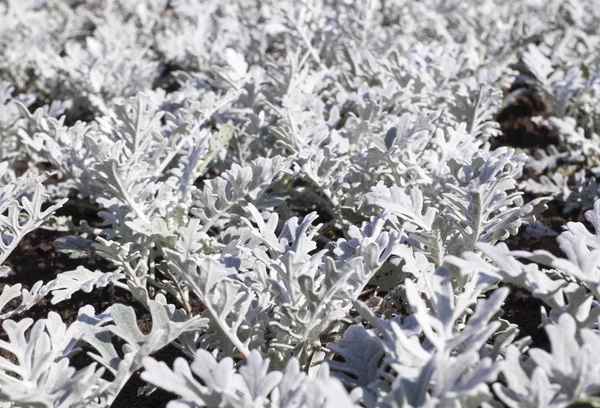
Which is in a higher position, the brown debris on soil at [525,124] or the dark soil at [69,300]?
the brown debris on soil at [525,124]

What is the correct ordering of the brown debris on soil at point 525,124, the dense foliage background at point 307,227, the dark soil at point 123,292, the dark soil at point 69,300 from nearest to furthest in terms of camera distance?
1. the dense foliage background at point 307,227
2. the dark soil at point 69,300
3. the dark soil at point 123,292
4. the brown debris on soil at point 525,124

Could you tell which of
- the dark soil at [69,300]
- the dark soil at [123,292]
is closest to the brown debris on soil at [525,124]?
the dark soil at [123,292]

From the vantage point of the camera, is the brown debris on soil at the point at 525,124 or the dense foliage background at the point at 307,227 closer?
the dense foliage background at the point at 307,227

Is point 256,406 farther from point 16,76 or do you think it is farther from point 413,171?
point 16,76

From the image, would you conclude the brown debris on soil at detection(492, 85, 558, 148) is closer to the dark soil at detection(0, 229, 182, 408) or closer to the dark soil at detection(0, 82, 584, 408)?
the dark soil at detection(0, 82, 584, 408)

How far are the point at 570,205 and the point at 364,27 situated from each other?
1.72 meters

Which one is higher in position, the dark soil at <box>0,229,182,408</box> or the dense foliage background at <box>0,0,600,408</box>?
the dense foliage background at <box>0,0,600,408</box>

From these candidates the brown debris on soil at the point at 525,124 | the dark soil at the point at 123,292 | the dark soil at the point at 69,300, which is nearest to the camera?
the dark soil at the point at 69,300

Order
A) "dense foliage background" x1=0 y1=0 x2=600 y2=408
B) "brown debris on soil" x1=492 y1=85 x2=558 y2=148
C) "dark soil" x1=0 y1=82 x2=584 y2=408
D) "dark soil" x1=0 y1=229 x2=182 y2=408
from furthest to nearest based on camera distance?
"brown debris on soil" x1=492 y1=85 x2=558 y2=148 → "dark soil" x1=0 y1=82 x2=584 y2=408 → "dark soil" x1=0 y1=229 x2=182 y2=408 → "dense foliage background" x1=0 y1=0 x2=600 y2=408

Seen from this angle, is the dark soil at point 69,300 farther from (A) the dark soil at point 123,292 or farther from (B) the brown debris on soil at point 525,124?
(B) the brown debris on soil at point 525,124

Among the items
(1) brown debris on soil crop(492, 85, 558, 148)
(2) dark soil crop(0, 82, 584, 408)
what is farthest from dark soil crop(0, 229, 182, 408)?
(1) brown debris on soil crop(492, 85, 558, 148)

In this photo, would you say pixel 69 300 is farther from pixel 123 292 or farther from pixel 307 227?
pixel 307 227

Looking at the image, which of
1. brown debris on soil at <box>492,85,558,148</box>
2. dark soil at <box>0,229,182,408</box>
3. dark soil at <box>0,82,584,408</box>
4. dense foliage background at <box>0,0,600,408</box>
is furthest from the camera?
brown debris on soil at <box>492,85,558,148</box>

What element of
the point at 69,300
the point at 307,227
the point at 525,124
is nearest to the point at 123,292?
the point at 69,300
